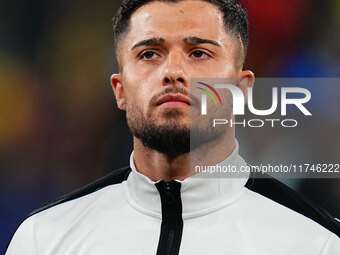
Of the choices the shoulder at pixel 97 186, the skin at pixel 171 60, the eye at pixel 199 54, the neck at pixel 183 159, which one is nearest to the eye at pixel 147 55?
the skin at pixel 171 60

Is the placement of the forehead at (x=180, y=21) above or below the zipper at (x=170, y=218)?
above

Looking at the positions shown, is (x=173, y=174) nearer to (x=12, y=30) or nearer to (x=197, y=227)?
(x=197, y=227)

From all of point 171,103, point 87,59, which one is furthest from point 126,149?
point 171,103

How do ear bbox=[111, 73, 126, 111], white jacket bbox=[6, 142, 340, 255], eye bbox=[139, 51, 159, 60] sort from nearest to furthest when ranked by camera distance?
white jacket bbox=[6, 142, 340, 255] < eye bbox=[139, 51, 159, 60] < ear bbox=[111, 73, 126, 111]

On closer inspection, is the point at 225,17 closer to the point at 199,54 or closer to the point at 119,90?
the point at 199,54

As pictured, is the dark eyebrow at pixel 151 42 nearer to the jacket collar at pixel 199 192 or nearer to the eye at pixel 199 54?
the eye at pixel 199 54

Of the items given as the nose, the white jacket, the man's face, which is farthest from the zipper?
the nose

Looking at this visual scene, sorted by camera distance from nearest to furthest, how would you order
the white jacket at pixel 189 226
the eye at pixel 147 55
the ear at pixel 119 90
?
the white jacket at pixel 189 226
the eye at pixel 147 55
the ear at pixel 119 90

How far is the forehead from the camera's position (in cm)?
147

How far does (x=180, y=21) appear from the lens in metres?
1.47

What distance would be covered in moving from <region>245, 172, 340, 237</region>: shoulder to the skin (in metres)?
0.13

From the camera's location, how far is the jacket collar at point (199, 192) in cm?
143

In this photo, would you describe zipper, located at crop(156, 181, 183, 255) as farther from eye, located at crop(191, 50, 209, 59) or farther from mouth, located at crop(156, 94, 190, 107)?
eye, located at crop(191, 50, 209, 59)

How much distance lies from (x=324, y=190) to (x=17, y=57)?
114cm
